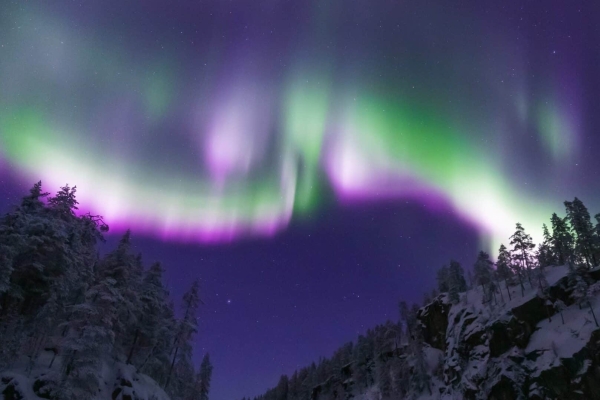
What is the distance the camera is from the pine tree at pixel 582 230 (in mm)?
73312

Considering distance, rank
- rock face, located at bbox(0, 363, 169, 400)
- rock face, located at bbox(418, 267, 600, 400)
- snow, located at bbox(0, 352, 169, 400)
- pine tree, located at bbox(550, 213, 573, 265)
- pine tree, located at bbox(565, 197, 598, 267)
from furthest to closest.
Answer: pine tree, located at bbox(550, 213, 573, 265) < pine tree, located at bbox(565, 197, 598, 267) < rock face, located at bbox(418, 267, 600, 400) < snow, located at bbox(0, 352, 169, 400) < rock face, located at bbox(0, 363, 169, 400)

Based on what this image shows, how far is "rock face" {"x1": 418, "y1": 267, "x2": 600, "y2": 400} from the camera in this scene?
53.2m

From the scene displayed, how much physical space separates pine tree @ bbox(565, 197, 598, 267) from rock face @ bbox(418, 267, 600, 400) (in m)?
5.59

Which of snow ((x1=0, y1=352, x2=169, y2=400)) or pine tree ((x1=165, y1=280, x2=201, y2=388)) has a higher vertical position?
pine tree ((x1=165, y1=280, x2=201, y2=388))

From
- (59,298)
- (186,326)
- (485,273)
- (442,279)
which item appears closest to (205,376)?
(186,326)

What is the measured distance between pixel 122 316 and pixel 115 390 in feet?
24.7

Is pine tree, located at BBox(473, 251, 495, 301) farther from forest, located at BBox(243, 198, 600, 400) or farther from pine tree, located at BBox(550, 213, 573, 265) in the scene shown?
pine tree, located at BBox(550, 213, 573, 265)

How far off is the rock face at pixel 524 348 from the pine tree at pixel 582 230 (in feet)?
18.3

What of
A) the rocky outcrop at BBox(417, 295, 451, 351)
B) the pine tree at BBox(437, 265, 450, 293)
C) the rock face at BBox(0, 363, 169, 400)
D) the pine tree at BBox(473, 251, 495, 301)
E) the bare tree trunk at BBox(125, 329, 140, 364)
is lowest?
the rock face at BBox(0, 363, 169, 400)

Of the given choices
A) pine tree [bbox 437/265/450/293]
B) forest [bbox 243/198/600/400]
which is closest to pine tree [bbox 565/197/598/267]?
forest [bbox 243/198/600/400]

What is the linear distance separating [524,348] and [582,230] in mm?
29123

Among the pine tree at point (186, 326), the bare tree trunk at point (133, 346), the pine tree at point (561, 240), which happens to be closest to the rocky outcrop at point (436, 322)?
the pine tree at point (561, 240)

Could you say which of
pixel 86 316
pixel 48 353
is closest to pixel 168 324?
pixel 48 353

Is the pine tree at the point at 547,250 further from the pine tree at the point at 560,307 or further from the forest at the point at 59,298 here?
the forest at the point at 59,298
